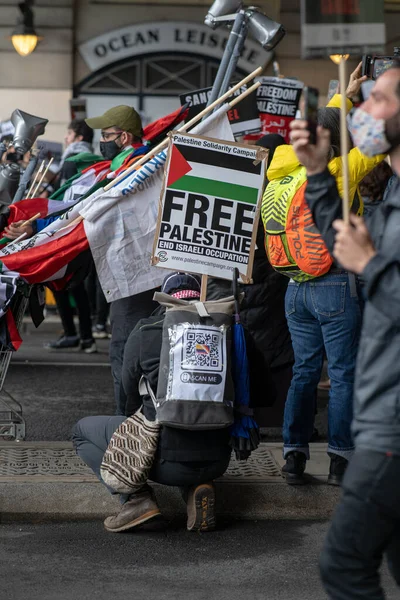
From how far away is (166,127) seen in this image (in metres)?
7.02

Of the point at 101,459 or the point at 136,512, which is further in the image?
the point at 101,459

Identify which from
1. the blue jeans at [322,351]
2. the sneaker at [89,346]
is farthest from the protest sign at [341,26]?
the sneaker at [89,346]

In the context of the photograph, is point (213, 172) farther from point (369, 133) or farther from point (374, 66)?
point (369, 133)

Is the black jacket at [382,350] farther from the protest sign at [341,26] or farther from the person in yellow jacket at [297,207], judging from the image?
the person in yellow jacket at [297,207]

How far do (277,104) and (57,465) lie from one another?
401 centimetres

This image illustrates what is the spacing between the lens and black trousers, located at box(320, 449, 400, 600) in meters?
2.98

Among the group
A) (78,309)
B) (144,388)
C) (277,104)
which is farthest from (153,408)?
(78,309)

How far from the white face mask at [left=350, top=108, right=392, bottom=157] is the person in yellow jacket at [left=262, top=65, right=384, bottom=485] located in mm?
2069

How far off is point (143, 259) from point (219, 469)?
146 cm

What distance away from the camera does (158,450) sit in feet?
16.6

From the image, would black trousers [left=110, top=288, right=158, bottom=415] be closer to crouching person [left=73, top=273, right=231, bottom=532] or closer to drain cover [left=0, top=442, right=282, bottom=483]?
drain cover [left=0, top=442, right=282, bottom=483]

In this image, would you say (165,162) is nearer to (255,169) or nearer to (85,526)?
(255,169)

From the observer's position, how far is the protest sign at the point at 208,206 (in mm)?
5434

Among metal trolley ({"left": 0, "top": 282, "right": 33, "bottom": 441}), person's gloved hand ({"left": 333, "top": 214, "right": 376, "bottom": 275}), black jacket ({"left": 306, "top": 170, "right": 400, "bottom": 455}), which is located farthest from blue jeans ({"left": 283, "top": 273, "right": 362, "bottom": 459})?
person's gloved hand ({"left": 333, "top": 214, "right": 376, "bottom": 275})
